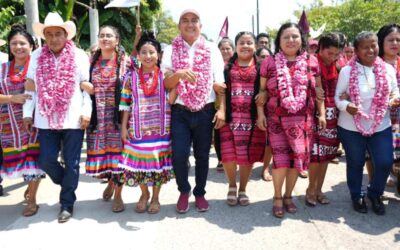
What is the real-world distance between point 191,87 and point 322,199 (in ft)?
6.56

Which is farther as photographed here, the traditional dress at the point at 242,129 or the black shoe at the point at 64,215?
the traditional dress at the point at 242,129

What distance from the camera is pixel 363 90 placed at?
359cm

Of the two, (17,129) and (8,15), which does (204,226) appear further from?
(8,15)

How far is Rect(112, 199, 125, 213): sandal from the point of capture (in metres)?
3.86

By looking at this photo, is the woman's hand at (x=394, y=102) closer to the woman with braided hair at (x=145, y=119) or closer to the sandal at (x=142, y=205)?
the woman with braided hair at (x=145, y=119)

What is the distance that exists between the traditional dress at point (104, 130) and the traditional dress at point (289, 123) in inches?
63.5

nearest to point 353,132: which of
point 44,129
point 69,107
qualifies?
point 69,107

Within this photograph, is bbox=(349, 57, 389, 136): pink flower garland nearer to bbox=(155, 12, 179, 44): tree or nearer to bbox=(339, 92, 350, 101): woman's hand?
bbox=(339, 92, 350, 101): woman's hand

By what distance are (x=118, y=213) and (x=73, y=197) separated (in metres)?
0.51

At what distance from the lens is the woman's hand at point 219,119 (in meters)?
3.69

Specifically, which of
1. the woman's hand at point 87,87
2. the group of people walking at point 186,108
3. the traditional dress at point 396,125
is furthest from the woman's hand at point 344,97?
the woman's hand at point 87,87

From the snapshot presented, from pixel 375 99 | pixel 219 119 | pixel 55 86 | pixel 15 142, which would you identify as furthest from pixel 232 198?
pixel 15 142

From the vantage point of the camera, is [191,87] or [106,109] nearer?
[191,87]

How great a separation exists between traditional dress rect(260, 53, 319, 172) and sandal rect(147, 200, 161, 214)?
53.4 inches
